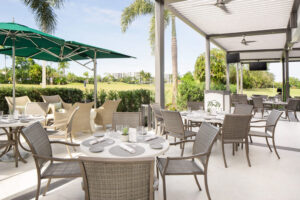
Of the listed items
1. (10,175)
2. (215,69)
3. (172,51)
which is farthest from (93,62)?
(215,69)

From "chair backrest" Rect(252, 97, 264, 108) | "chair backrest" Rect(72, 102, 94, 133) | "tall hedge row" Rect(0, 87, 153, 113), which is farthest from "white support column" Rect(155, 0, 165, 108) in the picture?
"chair backrest" Rect(252, 97, 264, 108)

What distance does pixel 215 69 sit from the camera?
744 inches

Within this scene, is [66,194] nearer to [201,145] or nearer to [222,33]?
[201,145]

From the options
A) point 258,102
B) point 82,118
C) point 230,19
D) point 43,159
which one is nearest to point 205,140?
point 43,159

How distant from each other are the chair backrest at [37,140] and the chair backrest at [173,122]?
2102 mm

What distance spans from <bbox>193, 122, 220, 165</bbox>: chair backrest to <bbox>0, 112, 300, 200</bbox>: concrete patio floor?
57cm

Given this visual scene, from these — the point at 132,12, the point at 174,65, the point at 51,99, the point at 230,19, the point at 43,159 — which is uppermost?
the point at 132,12

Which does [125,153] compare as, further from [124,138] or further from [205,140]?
[205,140]

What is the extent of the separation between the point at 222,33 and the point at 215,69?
10.3 m

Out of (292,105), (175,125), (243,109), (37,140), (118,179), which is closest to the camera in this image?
(118,179)

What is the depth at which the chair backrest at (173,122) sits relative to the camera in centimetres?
375

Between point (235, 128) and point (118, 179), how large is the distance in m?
2.68

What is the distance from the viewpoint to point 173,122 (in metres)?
3.85

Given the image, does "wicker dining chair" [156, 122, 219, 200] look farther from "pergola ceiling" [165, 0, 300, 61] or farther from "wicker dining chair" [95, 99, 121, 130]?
"wicker dining chair" [95, 99, 121, 130]
